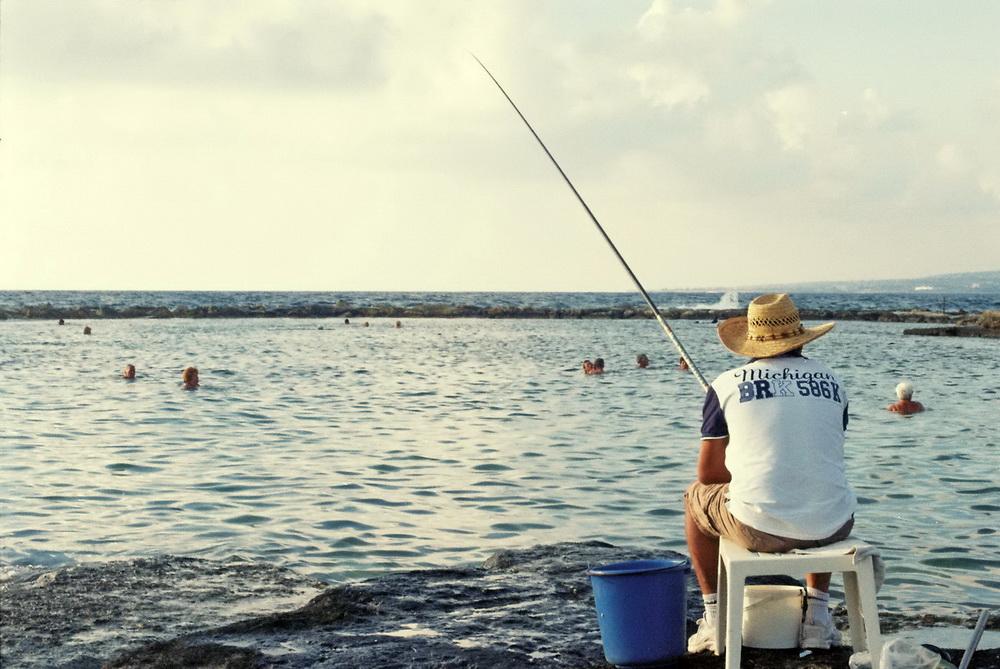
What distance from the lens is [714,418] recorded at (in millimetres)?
4770

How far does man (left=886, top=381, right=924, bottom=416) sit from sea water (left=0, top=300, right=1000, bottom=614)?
0.25 m

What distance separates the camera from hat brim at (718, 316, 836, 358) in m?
4.77

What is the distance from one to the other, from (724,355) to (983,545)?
24815 mm

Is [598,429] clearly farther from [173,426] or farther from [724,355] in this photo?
[724,355]

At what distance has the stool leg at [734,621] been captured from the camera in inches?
175

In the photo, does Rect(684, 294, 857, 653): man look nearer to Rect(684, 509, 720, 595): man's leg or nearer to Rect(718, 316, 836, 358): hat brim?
Rect(718, 316, 836, 358): hat brim

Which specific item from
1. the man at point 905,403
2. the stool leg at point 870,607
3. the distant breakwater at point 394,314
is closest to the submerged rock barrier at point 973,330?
the distant breakwater at point 394,314

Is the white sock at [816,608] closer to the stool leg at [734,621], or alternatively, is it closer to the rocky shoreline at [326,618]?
the rocky shoreline at [326,618]

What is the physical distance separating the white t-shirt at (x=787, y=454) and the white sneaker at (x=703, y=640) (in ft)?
2.30

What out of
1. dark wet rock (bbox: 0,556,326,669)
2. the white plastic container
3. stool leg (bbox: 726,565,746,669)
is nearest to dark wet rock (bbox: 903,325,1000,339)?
dark wet rock (bbox: 0,556,326,669)

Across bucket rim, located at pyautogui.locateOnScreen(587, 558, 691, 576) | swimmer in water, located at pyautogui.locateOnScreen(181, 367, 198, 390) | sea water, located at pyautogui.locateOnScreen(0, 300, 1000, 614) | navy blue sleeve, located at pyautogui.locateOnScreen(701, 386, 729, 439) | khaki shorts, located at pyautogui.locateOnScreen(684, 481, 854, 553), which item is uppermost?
navy blue sleeve, located at pyautogui.locateOnScreen(701, 386, 729, 439)

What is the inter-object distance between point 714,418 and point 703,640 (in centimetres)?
110

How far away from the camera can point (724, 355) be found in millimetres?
32906

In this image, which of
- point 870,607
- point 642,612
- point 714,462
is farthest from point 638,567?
point 870,607
